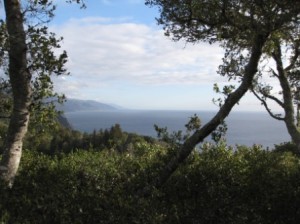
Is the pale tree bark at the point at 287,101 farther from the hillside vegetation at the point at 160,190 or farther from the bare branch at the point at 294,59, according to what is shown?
the hillside vegetation at the point at 160,190

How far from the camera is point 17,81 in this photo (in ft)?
29.4

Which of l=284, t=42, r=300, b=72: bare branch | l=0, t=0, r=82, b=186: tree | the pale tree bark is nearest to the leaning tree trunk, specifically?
l=0, t=0, r=82, b=186: tree

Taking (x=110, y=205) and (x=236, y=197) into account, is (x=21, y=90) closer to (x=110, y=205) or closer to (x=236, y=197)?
(x=110, y=205)

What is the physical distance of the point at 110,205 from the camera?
305 inches

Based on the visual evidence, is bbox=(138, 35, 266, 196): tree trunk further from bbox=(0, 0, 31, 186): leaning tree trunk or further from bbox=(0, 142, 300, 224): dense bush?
bbox=(0, 0, 31, 186): leaning tree trunk

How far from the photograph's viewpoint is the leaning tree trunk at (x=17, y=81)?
8.85m

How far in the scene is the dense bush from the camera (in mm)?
7605

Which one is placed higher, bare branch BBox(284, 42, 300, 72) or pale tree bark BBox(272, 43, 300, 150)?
bare branch BBox(284, 42, 300, 72)

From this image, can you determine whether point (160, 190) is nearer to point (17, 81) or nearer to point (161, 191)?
point (161, 191)

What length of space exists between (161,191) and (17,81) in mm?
3840

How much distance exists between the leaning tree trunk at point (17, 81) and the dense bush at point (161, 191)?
2.14 feet

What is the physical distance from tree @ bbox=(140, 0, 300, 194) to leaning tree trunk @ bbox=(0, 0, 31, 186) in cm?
286

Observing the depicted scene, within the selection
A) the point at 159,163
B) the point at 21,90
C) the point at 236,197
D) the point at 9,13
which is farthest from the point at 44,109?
the point at 236,197

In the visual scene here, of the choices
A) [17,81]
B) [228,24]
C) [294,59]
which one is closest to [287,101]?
[294,59]
